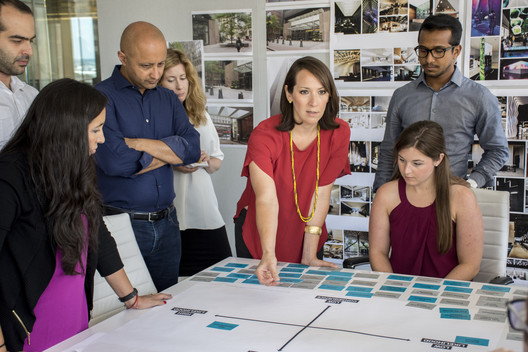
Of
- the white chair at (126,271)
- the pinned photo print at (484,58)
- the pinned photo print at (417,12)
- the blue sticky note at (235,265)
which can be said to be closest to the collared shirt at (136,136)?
the white chair at (126,271)

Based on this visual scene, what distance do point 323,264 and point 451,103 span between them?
109cm

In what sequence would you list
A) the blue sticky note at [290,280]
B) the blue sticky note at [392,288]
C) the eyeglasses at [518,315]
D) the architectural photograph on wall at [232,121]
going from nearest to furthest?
the eyeglasses at [518,315], the blue sticky note at [392,288], the blue sticky note at [290,280], the architectural photograph on wall at [232,121]

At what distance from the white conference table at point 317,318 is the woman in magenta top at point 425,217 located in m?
0.35

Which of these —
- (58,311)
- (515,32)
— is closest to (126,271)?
(58,311)

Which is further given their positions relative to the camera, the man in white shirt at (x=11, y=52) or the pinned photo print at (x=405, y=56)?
the pinned photo print at (x=405, y=56)

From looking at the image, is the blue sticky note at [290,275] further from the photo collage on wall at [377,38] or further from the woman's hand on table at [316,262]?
the photo collage on wall at [377,38]

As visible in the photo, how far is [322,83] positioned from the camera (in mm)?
2045

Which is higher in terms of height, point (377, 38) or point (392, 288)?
point (377, 38)

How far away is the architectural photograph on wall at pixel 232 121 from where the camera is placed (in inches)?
145

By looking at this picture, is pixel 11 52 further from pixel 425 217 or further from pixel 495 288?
pixel 495 288

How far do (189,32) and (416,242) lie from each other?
7.35 ft

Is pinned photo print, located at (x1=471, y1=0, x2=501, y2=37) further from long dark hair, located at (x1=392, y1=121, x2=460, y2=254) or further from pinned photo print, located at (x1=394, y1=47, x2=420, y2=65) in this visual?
long dark hair, located at (x1=392, y1=121, x2=460, y2=254)

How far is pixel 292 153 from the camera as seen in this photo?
85.4 inches

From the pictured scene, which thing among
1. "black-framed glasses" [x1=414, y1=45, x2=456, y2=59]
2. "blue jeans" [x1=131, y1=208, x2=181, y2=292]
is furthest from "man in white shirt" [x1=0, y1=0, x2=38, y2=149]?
"black-framed glasses" [x1=414, y1=45, x2=456, y2=59]
